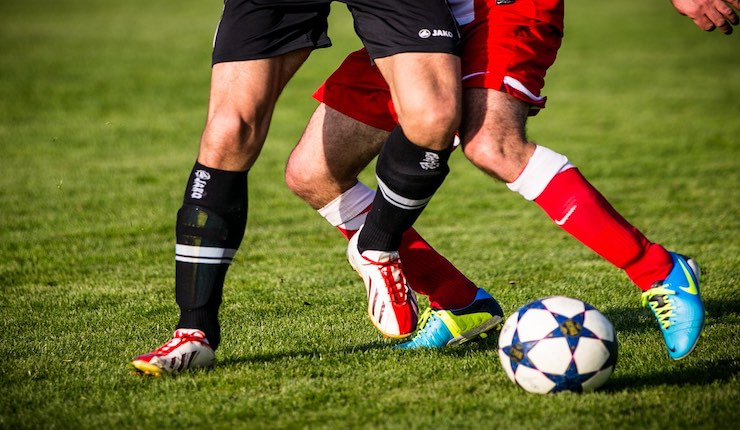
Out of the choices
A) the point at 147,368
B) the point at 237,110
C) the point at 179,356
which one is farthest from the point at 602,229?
the point at 147,368

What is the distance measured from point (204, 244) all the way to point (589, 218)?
5.37ft

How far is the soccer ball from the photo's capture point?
3.68 m

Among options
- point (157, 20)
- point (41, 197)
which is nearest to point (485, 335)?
point (41, 197)

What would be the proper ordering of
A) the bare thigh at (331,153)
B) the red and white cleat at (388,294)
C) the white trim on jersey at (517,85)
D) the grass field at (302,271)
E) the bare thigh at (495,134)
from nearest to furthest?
the grass field at (302,271) < the bare thigh at (495,134) < the white trim on jersey at (517,85) < the red and white cleat at (388,294) < the bare thigh at (331,153)

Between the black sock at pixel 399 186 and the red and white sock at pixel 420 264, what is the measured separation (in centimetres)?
36

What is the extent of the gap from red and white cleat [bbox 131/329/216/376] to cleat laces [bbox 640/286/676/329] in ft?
6.06

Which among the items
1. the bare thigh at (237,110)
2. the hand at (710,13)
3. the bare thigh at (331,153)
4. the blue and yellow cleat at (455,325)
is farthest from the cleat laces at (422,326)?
the hand at (710,13)

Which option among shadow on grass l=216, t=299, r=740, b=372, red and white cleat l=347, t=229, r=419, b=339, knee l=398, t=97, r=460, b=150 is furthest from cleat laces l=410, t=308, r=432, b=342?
knee l=398, t=97, r=460, b=150

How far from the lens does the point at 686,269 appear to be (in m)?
3.88

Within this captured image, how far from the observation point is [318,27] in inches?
168

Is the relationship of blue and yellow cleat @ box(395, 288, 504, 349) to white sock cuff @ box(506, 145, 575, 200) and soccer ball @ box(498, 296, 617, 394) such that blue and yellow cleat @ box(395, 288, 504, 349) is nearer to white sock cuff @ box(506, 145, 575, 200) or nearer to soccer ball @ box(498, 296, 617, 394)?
soccer ball @ box(498, 296, 617, 394)

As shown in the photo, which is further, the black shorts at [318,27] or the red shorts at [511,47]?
the red shorts at [511,47]

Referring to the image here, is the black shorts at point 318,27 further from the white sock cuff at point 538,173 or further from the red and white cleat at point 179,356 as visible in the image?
the red and white cleat at point 179,356

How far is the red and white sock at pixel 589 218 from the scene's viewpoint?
3865 mm
